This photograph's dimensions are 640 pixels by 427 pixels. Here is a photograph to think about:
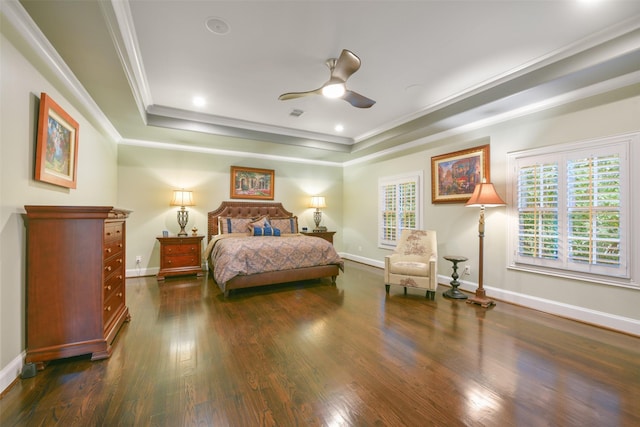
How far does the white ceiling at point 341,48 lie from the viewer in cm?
206

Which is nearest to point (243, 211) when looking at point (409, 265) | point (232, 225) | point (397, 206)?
point (232, 225)

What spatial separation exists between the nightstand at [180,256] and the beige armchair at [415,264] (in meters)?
3.43

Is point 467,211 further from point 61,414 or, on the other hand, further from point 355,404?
point 61,414

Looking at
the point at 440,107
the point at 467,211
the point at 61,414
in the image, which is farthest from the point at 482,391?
the point at 440,107

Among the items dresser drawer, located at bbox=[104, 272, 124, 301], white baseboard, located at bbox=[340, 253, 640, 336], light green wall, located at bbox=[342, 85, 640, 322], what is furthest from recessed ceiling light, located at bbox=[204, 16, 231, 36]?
white baseboard, located at bbox=[340, 253, 640, 336]

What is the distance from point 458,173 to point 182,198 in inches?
191

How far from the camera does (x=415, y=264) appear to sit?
379cm

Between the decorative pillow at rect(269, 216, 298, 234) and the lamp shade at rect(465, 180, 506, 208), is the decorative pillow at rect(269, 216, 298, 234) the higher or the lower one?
the lower one

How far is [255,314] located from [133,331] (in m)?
1.18

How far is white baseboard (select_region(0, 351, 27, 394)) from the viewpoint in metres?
1.68

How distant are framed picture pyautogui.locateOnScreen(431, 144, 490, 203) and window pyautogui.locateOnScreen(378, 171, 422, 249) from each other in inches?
15.1

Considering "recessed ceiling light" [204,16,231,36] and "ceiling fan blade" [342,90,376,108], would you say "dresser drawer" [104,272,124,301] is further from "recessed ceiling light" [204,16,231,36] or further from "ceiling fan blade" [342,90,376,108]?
"ceiling fan blade" [342,90,376,108]

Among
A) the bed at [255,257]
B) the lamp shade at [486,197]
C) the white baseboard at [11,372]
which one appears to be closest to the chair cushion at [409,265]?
the bed at [255,257]

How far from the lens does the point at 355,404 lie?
1610 mm
